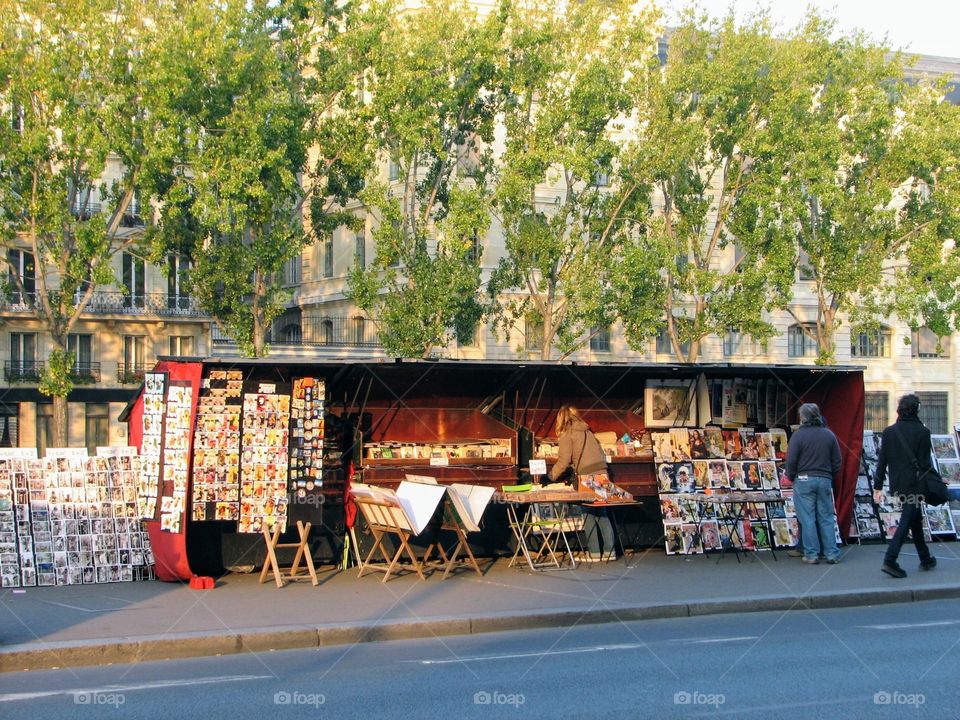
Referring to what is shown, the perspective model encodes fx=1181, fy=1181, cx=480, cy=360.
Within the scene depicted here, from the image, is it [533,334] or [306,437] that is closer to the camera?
[306,437]

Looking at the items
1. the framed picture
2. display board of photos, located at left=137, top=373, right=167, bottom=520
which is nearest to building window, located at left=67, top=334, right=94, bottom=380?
display board of photos, located at left=137, top=373, right=167, bottom=520

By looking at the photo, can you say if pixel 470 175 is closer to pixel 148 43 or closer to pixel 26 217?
pixel 148 43

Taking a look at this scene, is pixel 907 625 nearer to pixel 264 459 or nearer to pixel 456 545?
pixel 456 545

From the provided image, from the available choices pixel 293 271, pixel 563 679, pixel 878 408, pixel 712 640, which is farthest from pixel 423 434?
pixel 878 408

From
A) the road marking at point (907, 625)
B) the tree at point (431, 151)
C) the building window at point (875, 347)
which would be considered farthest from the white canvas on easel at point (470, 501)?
the building window at point (875, 347)

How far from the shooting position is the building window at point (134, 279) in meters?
48.9

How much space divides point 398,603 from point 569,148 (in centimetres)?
2425

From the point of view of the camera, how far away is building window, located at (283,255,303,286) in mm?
53469

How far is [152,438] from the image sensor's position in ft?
46.5

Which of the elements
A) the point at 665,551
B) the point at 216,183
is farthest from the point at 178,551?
the point at 216,183

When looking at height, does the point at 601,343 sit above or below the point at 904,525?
above

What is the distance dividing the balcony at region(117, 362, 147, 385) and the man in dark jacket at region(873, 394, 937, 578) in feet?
123

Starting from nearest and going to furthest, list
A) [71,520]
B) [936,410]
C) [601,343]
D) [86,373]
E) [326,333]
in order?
[71,520] → [86,373] → [326,333] → [601,343] → [936,410]

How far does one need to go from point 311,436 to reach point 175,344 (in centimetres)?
3583
